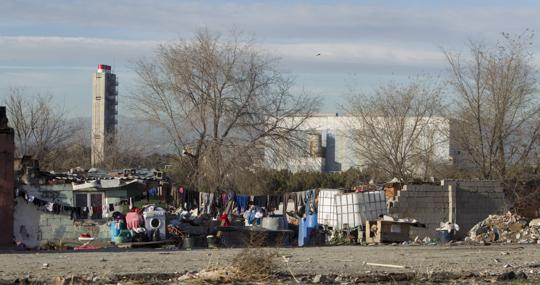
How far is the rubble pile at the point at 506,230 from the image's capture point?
3485cm

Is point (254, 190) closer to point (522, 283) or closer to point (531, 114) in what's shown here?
point (531, 114)

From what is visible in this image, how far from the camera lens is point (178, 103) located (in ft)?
174

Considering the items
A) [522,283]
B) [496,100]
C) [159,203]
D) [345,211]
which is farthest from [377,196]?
[522,283]

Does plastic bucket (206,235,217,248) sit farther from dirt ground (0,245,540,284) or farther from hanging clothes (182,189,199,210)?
hanging clothes (182,189,199,210)

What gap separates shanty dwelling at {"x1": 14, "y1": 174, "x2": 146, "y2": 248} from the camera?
1184 inches

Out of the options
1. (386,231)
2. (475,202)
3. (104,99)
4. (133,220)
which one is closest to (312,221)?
(386,231)

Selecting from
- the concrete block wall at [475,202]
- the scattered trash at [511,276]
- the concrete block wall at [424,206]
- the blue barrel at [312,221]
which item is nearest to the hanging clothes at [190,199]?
the blue barrel at [312,221]

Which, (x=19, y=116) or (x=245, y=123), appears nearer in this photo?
(x=245, y=123)

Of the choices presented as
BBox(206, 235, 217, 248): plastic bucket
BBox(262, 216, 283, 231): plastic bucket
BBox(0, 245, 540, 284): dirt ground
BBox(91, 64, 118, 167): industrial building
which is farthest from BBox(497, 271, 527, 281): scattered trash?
BBox(91, 64, 118, 167): industrial building

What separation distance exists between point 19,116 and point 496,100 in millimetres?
38787

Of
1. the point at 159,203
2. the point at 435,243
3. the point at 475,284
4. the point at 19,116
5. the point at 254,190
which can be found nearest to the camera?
the point at 475,284

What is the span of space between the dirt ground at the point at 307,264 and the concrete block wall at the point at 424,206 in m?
6.85

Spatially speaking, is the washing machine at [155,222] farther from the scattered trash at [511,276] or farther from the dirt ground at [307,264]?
the scattered trash at [511,276]

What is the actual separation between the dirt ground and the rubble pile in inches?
199
